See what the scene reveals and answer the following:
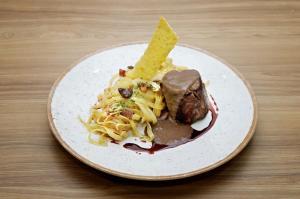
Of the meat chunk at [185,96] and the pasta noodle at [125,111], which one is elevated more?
the meat chunk at [185,96]

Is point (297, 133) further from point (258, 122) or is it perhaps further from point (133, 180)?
point (133, 180)

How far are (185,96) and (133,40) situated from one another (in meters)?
0.74

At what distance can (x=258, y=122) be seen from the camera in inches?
79.4

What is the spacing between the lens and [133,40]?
102 inches

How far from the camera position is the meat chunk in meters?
1.95

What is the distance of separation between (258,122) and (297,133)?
161 mm

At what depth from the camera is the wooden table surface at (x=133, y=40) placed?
1.71m

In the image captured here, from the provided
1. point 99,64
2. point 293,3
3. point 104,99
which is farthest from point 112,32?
point 293,3

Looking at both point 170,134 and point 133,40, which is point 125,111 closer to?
point 170,134

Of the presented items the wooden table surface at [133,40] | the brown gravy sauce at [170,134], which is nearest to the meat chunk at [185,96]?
the brown gravy sauce at [170,134]

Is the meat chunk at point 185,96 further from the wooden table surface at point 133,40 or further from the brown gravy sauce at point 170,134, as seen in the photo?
the wooden table surface at point 133,40

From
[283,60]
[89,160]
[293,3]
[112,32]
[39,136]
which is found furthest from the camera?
[293,3]

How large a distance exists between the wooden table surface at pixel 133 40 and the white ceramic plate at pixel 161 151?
2.9 inches

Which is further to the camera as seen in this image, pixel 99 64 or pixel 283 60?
pixel 283 60
